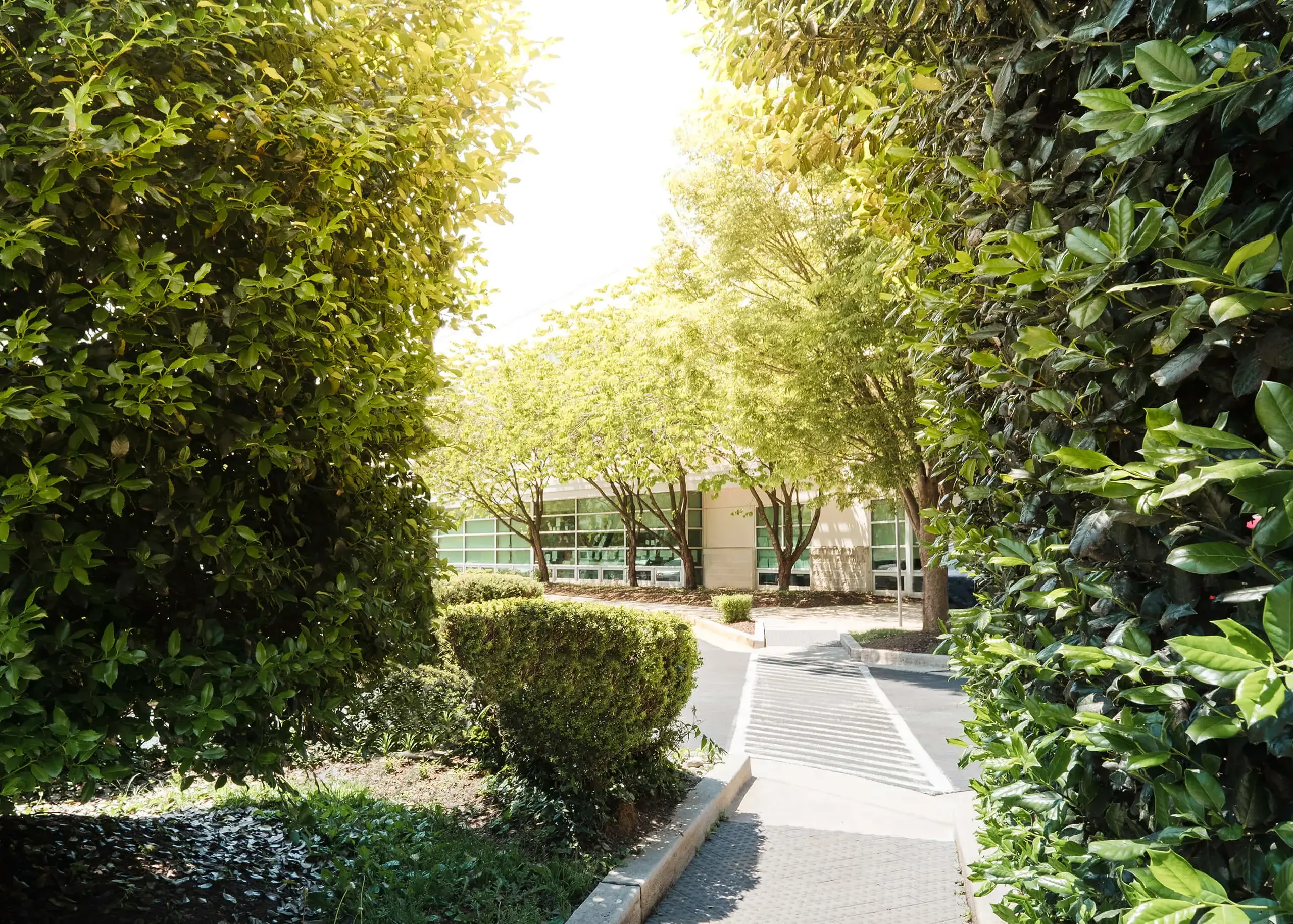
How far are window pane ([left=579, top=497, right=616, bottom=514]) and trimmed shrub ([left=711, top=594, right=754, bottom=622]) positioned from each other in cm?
1536

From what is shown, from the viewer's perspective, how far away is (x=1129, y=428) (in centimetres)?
159

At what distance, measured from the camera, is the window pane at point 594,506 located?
37094mm

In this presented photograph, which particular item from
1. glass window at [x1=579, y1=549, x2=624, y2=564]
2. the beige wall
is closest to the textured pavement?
the beige wall

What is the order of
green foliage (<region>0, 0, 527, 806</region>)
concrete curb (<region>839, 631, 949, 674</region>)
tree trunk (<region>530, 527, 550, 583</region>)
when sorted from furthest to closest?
tree trunk (<region>530, 527, 550, 583</region>) → concrete curb (<region>839, 631, 949, 674</region>) → green foliage (<region>0, 0, 527, 806</region>)

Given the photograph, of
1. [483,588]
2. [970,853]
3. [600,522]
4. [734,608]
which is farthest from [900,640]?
[600,522]

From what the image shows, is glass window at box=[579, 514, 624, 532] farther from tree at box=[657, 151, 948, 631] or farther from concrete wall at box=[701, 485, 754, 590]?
tree at box=[657, 151, 948, 631]

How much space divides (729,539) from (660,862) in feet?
91.6

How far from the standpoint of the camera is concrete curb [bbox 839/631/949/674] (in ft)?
47.5

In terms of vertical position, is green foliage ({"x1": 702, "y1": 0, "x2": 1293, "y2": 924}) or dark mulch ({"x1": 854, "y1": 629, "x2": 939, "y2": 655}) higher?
green foliage ({"x1": 702, "y1": 0, "x2": 1293, "y2": 924})

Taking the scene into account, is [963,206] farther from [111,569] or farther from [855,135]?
[111,569]

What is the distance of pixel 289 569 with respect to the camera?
334 centimetres

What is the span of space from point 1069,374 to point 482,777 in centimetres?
614

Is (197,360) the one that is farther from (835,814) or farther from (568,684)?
(835,814)

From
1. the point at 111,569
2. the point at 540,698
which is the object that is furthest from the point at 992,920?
the point at 111,569
